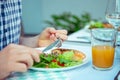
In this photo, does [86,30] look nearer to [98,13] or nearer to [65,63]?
[65,63]

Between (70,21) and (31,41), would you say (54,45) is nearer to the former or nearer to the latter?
(31,41)

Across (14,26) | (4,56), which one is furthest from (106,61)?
(14,26)

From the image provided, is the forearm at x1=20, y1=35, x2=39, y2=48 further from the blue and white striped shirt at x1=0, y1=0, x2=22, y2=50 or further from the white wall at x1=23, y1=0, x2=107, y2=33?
the white wall at x1=23, y1=0, x2=107, y2=33

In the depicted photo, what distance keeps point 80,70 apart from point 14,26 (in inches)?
23.4

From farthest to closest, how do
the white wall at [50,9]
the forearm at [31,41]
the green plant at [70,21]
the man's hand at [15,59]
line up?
the white wall at [50,9]
the green plant at [70,21]
the forearm at [31,41]
the man's hand at [15,59]

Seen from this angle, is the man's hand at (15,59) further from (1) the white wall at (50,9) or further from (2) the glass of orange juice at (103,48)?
(1) the white wall at (50,9)

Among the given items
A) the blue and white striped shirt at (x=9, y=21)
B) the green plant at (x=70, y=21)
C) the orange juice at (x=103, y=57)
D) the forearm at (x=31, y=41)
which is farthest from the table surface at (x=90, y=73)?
the green plant at (x=70, y=21)

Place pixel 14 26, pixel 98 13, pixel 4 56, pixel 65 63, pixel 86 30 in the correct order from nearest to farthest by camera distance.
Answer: pixel 4 56, pixel 65 63, pixel 14 26, pixel 86 30, pixel 98 13

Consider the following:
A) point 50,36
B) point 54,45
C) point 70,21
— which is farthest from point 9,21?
point 70,21

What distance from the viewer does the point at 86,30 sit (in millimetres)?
1610

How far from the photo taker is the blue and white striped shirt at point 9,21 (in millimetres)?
1304

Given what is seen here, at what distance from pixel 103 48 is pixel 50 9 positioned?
2.74 m

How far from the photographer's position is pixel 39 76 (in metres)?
0.84

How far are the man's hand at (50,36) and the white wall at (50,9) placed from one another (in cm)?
235
